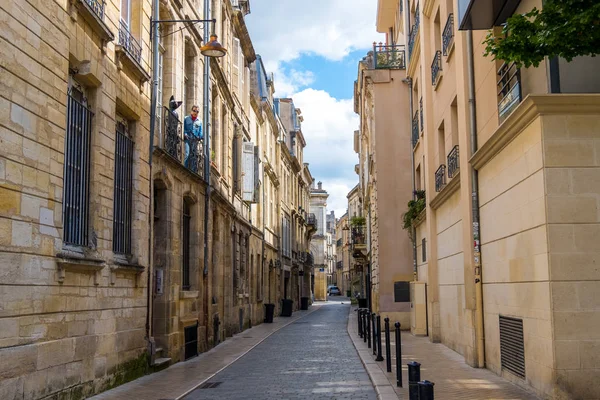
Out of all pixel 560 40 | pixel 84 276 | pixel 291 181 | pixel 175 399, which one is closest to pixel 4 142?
pixel 84 276

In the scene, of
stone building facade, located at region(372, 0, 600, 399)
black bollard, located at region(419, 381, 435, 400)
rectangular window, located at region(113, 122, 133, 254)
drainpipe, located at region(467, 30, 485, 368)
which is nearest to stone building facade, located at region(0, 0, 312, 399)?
rectangular window, located at region(113, 122, 133, 254)

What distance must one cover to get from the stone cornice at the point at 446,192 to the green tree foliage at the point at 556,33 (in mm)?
7551

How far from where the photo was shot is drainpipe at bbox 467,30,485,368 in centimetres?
1155

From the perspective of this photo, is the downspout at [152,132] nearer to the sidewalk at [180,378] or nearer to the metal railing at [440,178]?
the sidewalk at [180,378]

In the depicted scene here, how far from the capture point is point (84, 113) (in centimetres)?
967

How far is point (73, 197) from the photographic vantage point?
919cm

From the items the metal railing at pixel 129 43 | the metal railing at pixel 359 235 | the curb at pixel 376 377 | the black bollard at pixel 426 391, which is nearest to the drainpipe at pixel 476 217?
the curb at pixel 376 377

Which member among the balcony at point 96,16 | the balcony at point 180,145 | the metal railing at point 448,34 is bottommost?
the balcony at point 180,145

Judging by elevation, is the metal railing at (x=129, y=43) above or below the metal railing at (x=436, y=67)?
below

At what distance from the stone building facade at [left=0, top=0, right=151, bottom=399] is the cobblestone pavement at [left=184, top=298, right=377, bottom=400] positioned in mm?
1775

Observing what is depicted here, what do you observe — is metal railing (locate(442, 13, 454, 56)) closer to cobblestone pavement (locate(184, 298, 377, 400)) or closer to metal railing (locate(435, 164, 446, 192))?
metal railing (locate(435, 164, 446, 192))

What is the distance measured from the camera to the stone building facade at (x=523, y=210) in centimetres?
780

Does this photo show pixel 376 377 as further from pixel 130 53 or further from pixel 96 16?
pixel 96 16

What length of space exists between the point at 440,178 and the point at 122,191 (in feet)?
27.0
